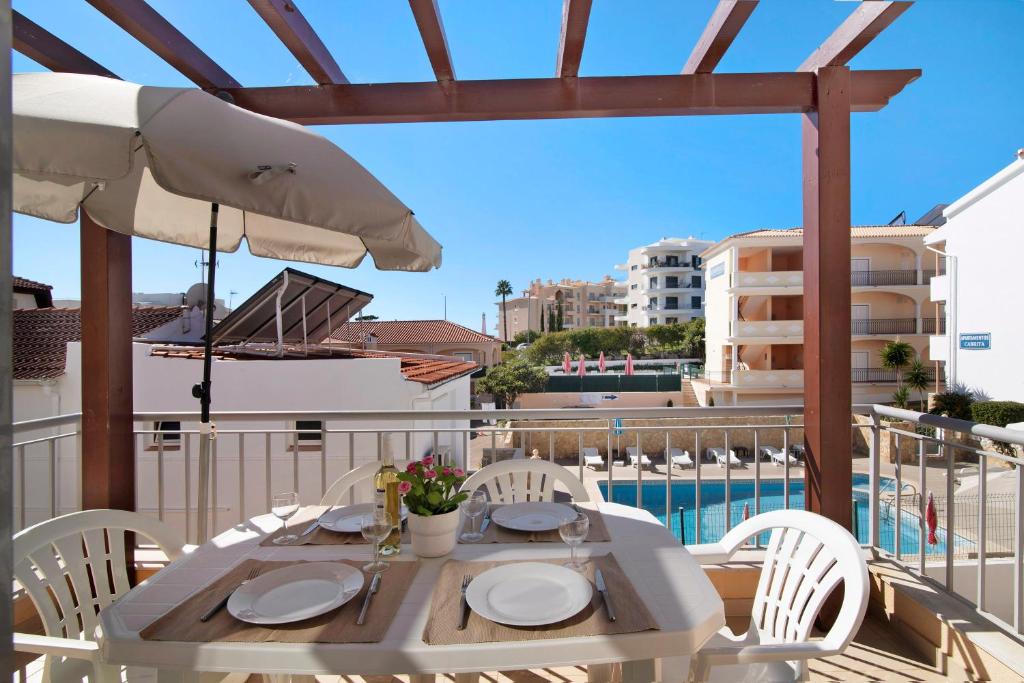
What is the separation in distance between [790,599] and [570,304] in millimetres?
55890

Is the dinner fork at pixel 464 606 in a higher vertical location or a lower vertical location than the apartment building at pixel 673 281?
lower

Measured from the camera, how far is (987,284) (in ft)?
47.0

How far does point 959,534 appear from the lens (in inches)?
303

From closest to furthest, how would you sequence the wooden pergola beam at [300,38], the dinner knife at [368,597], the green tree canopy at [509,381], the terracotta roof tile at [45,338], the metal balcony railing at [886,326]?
the dinner knife at [368,597] < the wooden pergola beam at [300,38] < the terracotta roof tile at [45,338] < the metal balcony railing at [886,326] < the green tree canopy at [509,381]

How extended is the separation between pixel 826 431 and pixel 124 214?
10.3 feet

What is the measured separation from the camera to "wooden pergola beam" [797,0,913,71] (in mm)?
1870

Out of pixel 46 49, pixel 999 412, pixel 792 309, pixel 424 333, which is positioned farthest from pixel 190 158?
pixel 424 333

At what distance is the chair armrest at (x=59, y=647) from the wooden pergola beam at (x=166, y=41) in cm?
201

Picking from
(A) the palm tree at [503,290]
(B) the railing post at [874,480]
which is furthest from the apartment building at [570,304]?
(B) the railing post at [874,480]

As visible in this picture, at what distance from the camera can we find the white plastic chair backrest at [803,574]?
124 centimetres

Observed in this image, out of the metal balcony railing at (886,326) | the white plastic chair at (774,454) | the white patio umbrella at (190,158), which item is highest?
the metal balcony railing at (886,326)

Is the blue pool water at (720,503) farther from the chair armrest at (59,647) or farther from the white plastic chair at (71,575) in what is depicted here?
the chair armrest at (59,647)

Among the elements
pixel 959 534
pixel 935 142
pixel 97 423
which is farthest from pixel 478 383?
pixel 935 142

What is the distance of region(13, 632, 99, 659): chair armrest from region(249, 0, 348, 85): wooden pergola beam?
2024 millimetres
